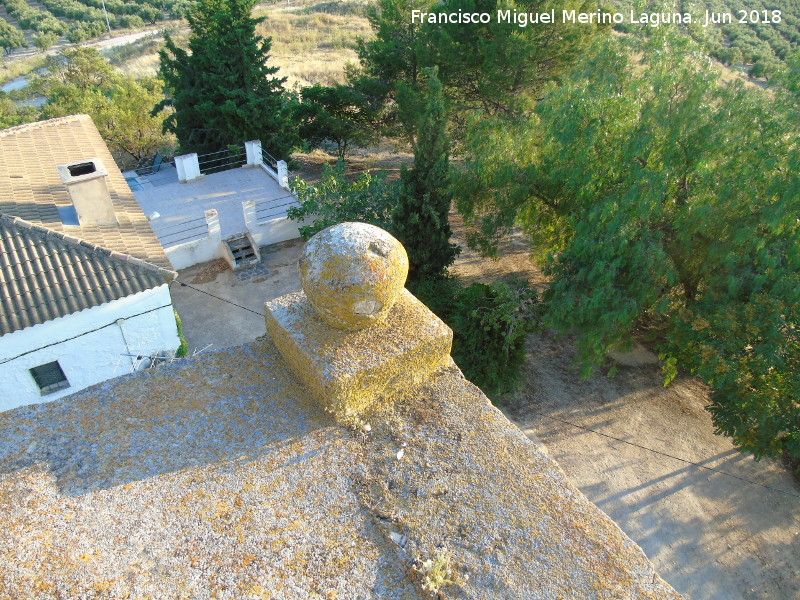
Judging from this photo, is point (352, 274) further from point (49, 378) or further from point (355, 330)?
point (49, 378)

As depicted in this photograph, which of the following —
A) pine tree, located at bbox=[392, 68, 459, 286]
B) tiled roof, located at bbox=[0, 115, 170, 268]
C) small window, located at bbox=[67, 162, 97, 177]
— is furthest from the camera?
pine tree, located at bbox=[392, 68, 459, 286]

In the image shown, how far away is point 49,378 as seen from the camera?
9758 mm

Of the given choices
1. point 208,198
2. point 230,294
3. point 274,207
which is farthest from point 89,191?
point 208,198

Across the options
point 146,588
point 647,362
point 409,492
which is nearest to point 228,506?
point 146,588

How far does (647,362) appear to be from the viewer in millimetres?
14258

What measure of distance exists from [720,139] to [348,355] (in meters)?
8.79

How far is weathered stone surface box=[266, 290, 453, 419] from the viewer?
5.14 m

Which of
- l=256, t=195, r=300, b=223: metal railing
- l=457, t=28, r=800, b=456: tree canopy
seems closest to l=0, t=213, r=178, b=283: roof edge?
l=256, t=195, r=300, b=223: metal railing

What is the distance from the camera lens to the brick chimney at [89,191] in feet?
33.3

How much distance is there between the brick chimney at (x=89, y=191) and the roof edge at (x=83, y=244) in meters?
0.85

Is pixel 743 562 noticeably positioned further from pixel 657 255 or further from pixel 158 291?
pixel 158 291

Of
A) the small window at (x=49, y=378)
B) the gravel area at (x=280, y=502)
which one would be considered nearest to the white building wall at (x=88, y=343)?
the small window at (x=49, y=378)

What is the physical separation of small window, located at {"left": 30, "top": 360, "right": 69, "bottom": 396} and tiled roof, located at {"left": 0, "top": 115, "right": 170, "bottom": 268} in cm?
245

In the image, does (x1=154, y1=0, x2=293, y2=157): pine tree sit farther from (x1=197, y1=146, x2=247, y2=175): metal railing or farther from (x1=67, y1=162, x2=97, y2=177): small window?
(x1=67, y1=162, x2=97, y2=177): small window
